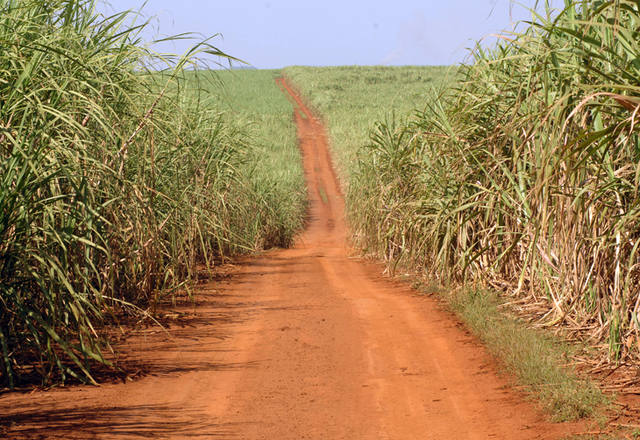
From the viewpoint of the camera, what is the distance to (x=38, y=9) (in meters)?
5.80

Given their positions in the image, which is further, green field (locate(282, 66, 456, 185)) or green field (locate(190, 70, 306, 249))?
green field (locate(282, 66, 456, 185))

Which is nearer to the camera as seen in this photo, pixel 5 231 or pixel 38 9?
pixel 5 231

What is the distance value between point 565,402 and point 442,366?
4.25ft

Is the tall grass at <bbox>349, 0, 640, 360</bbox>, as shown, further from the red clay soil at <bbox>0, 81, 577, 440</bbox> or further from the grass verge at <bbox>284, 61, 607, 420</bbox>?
the red clay soil at <bbox>0, 81, 577, 440</bbox>

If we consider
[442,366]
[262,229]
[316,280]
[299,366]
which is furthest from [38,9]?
[262,229]

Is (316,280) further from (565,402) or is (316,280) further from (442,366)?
(565,402)

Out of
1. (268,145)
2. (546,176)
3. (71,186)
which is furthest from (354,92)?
(546,176)

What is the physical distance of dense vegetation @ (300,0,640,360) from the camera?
14.6 feet

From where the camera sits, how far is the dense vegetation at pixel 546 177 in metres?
4.45

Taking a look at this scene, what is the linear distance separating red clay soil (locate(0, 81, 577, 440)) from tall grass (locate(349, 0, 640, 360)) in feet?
2.44

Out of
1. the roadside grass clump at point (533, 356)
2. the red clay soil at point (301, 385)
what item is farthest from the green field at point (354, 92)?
the roadside grass clump at point (533, 356)

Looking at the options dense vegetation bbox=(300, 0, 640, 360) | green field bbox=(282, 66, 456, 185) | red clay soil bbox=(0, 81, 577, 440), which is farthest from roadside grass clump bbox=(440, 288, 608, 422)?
green field bbox=(282, 66, 456, 185)

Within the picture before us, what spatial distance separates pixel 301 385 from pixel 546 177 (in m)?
2.00

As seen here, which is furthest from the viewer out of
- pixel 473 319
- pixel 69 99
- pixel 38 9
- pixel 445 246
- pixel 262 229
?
pixel 262 229
